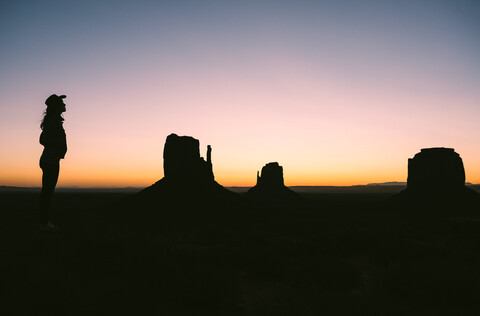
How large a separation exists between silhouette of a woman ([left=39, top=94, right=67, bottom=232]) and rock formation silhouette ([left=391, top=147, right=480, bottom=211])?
62121 mm

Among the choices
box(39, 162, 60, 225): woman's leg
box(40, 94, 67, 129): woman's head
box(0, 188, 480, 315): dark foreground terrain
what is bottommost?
box(0, 188, 480, 315): dark foreground terrain

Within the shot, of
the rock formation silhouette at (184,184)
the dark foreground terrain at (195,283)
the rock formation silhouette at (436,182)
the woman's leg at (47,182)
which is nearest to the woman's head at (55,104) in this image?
the woman's leg at (47,182)

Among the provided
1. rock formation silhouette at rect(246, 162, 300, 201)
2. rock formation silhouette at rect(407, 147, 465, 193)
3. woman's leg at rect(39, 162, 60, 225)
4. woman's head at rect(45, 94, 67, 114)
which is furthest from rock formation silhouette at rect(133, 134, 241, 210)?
rock formation silhouette at rect(246, 162, 300, 201)

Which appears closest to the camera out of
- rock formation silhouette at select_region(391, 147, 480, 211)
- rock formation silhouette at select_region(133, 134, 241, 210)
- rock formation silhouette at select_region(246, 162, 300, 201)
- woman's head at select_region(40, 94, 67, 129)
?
woman's head at select_region(40, 94, 67, 129)

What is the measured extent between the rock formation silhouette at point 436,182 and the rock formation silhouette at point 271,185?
4145 cm

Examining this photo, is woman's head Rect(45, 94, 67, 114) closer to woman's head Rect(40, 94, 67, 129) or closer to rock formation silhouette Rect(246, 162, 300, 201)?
woman's head Rect(40, 94, 67, 129)

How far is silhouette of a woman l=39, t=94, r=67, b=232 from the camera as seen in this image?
5938 mm

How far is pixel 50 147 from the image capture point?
5.98m

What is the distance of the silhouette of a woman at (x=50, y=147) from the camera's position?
594 cm

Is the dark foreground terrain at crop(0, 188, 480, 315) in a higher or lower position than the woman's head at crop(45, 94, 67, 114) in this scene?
lower

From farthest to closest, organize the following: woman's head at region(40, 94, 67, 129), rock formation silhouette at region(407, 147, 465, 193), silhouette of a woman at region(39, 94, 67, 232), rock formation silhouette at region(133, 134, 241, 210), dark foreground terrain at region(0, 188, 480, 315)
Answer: rock formation silhouette at region(407, 147, 465, 193), rock formation silhouette at region(133, 134, 241, 210), woman's head at region(40, 94, 67, 129), silhouette of a woman at region(39, 94, 67, 232), dark foreground terrain at region(0, 188, 480, 315)

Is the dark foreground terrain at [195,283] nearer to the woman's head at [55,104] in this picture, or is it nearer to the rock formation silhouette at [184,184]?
the woman's head at [55,104]

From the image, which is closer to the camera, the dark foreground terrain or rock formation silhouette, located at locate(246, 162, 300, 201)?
the dark foreground terrain

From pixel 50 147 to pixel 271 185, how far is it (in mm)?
102867
